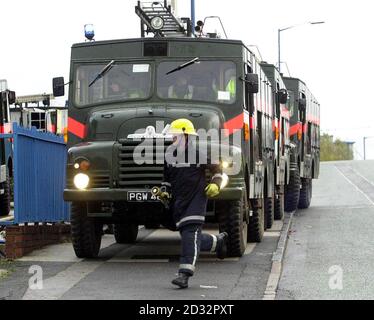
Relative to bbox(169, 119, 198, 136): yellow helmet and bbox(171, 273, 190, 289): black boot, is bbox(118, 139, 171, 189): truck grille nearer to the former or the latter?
bbox(169, 119, 198, 136): yellow helmet

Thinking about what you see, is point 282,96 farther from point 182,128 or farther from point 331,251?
point 182,128

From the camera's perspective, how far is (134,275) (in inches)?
444

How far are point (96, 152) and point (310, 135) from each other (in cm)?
1597

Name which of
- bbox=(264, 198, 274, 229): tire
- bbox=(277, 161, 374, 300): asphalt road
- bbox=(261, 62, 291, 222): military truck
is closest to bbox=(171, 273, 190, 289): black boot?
bbox=(277, 161, 374, 300): asphalt road

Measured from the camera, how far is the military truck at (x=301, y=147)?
2350cm

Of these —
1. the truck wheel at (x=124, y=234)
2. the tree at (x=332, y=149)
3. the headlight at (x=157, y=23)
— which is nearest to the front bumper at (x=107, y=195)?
the headlight at (x=157, y=23)

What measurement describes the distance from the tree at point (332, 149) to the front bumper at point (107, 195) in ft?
339

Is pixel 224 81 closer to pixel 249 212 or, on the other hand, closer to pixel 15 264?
pixel 249 212

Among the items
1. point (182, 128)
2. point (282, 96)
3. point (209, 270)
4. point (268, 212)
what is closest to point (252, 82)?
point (209, 270)

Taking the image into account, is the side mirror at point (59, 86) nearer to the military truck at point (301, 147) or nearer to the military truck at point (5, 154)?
the military truck at point (5, 154)

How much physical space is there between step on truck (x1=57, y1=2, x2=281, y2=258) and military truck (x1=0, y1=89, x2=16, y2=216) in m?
5.04

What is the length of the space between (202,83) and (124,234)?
367 cm

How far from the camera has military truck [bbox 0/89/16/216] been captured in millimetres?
18141
